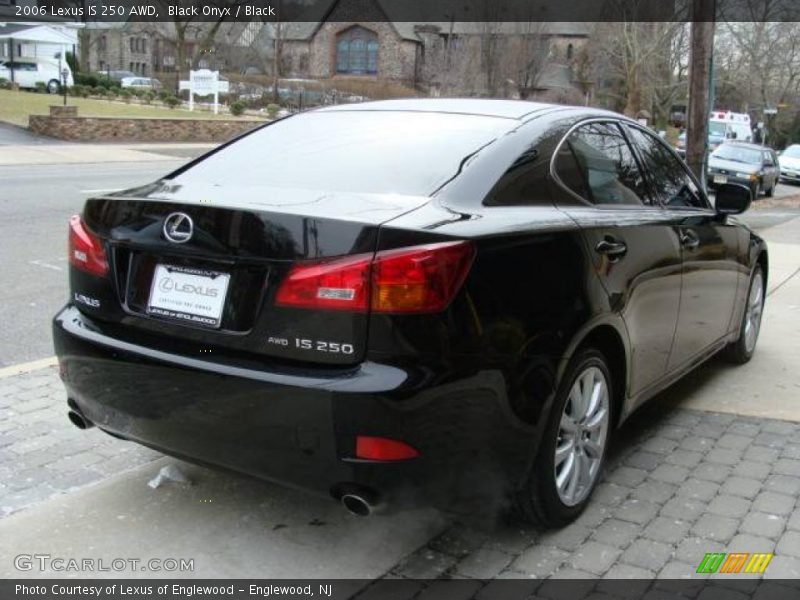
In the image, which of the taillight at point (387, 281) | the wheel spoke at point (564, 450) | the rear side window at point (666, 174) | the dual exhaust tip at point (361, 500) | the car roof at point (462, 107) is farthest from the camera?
the rear side window at point (666, 174)

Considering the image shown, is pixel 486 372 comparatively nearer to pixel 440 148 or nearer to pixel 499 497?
pixel 499 497

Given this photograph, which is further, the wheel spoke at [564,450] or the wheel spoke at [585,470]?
the wheel spoke at [585,470]

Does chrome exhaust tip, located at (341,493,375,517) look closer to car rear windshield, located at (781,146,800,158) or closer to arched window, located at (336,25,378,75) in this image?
car rear windshield, located at (781,146,800,158)

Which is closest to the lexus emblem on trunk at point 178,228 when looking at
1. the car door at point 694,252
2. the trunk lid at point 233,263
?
the trunk lid at point 233,263

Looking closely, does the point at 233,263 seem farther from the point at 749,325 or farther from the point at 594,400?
the point at 749,325

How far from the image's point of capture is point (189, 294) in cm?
287

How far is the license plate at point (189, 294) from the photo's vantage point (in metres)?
2.80

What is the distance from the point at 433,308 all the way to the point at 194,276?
33.1 inches

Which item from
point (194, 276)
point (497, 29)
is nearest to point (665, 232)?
point (194, 276)

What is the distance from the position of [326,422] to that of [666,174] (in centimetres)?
275

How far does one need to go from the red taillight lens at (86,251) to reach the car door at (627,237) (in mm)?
1760

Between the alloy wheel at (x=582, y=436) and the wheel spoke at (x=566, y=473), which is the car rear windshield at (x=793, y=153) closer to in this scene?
the alloy wheel at (x=582, y=436)

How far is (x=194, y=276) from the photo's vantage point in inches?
112

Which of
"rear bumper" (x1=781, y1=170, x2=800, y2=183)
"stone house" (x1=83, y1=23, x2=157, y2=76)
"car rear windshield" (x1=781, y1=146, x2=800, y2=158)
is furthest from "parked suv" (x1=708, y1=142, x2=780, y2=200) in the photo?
"stone house" (x1=83, y1=23, x2=157, y2=76)
